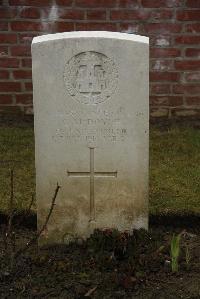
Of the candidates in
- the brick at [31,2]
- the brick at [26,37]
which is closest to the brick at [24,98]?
the brick at [26,37]

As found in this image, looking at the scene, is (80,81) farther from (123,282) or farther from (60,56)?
→ (123,282)

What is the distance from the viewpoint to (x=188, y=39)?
5703mm

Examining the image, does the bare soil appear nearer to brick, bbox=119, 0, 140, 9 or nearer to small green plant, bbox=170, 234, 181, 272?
small green plant, bbox=170, 234, 181, 272

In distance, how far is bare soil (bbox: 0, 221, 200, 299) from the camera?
3234 millimetres

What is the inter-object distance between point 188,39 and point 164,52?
26 cm

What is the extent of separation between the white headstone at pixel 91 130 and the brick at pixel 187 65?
2.36m

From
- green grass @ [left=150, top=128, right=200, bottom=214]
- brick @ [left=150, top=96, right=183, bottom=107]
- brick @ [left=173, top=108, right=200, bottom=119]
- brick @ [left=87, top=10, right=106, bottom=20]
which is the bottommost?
green grass @ [left=150, top=128, right=200, bottom=214]

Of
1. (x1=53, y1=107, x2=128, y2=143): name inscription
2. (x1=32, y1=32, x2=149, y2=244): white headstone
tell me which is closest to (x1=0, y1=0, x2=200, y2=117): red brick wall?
(x1=32, y1=32, x2=149, y2=244): white headstone

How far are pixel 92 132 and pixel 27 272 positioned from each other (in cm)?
90

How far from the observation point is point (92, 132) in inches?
140

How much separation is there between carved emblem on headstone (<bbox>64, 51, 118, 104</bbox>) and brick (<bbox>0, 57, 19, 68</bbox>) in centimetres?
241

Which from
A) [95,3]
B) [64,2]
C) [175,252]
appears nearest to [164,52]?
[95,3]

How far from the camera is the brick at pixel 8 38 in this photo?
223 inches

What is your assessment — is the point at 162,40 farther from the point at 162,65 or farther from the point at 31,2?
the point at 31,2
